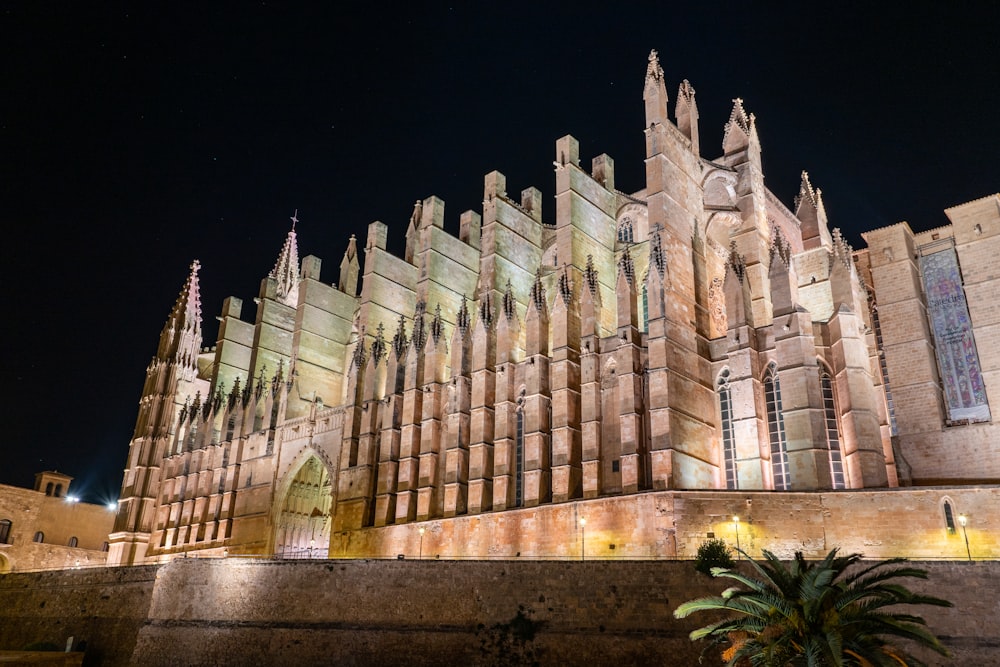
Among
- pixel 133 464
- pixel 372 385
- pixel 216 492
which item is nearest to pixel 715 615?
pixel 372 385

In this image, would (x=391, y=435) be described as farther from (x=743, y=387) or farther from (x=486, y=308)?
(x=743, y=387)

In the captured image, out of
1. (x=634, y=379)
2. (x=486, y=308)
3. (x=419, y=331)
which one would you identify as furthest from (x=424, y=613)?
(x=419, y=331)

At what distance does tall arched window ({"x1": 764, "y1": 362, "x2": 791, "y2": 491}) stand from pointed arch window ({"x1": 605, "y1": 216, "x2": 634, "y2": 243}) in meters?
10.9

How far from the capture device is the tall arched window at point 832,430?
22.8 metres

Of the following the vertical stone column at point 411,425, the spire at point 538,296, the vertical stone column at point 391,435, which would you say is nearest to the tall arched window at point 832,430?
the spire at point 538,296

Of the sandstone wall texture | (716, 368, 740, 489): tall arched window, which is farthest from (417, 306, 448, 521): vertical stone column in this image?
(716, 368, 740, 489): tall arched window

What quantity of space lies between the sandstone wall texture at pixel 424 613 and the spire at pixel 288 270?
27597 millimetres

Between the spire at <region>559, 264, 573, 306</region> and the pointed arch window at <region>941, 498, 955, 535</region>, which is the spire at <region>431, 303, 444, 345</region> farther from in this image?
the pointed arch window at <region>941, 498, 955, 535</region>

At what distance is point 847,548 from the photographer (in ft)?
67.2

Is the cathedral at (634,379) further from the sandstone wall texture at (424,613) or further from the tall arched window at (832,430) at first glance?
the sandstone wall texture at (424,613)

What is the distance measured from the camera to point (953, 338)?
25.5 metres

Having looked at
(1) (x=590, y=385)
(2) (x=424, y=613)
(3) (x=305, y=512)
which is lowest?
(2) (x=424, y=613)

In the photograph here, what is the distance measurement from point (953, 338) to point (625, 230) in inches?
509

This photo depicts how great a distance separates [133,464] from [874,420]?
3689 centimetres
